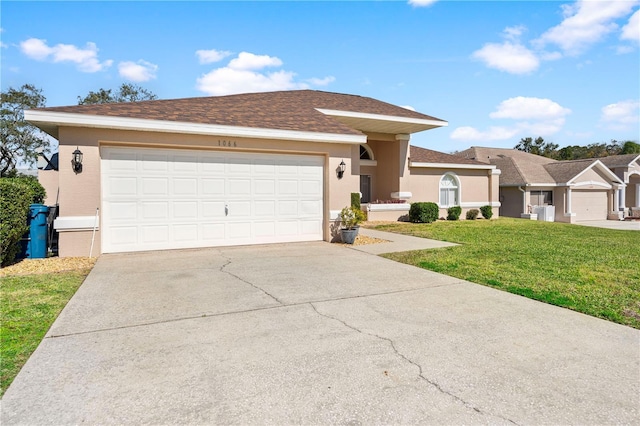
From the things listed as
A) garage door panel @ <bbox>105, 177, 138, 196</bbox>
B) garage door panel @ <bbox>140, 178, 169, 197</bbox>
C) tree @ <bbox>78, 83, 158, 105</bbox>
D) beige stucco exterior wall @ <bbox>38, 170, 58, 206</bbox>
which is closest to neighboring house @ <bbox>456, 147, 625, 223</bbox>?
garage door panel @ <bbox>140, 178, 169, 197</bbox>

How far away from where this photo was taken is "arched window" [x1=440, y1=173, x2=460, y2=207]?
22844mm

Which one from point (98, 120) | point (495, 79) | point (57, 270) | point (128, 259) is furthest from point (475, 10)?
point (57, 270)

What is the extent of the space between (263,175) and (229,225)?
1800 mm

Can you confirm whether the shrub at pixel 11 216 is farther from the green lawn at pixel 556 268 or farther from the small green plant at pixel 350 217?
the green lawn at pixel 556 268

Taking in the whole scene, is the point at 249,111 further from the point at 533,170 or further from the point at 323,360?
the point at 533,170

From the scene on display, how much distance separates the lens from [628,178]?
1334 inches

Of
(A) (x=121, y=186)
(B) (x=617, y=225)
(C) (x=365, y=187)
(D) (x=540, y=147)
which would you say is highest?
(D) (x=540, y=147)

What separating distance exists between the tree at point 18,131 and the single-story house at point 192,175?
30044mm

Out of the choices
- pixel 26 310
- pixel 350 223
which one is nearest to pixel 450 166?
pixel 350 223

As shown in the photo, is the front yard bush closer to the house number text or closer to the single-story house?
the single-story house

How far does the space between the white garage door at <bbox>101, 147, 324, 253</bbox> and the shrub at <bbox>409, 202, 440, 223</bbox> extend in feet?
29.0

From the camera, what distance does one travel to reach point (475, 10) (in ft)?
39.7

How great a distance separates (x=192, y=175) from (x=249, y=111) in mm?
3501

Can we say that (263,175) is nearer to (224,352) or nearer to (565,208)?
(224,352)
